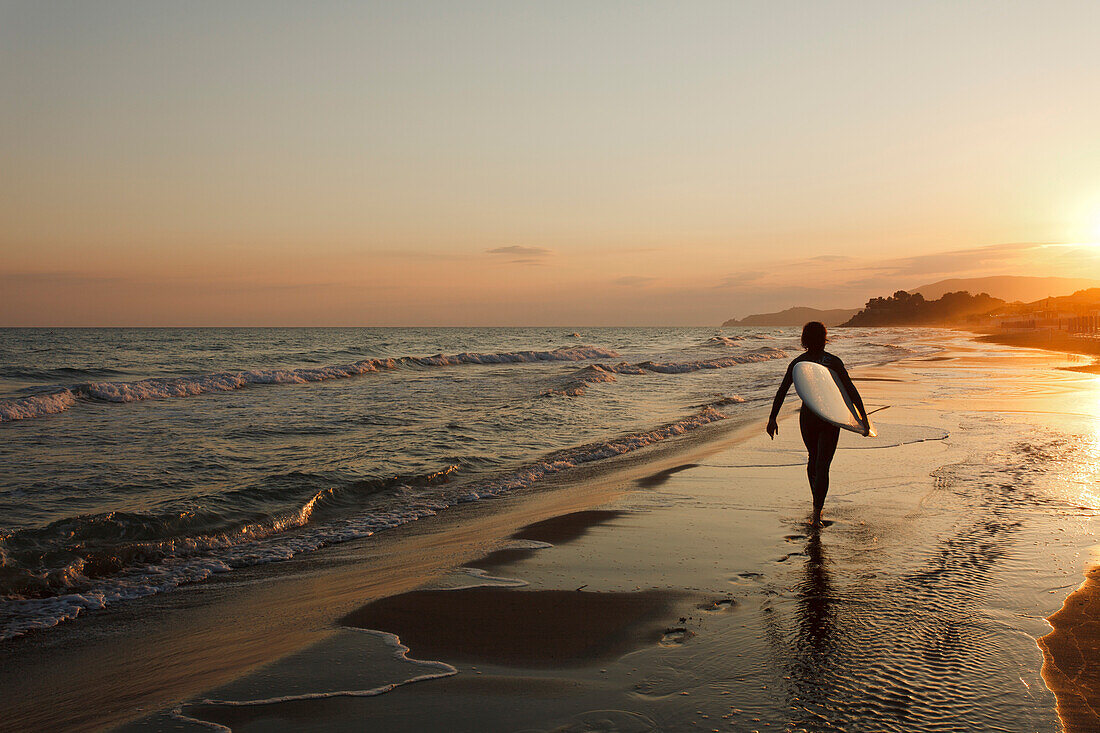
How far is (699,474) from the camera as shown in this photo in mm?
9047

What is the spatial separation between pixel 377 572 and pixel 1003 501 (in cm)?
605

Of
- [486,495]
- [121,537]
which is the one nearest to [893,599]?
[486,495]

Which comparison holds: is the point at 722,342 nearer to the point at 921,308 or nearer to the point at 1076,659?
the point at 1076,659

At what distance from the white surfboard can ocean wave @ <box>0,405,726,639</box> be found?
166 inches

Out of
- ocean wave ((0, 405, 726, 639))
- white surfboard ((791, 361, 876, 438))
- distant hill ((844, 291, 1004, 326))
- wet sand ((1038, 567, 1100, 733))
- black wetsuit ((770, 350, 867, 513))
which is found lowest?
ocean wave ((0, 405, 726, 639))

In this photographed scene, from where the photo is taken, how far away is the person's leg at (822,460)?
6.35 metres

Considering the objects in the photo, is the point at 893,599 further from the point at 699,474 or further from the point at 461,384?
the point at 461,384

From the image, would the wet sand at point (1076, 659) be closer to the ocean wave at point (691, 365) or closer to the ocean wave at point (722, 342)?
the ocean wave at point (691, 365)

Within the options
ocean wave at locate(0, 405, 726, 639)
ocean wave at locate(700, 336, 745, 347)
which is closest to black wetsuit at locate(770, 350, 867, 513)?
ocean wave at locate(0, 405, 726, 639)

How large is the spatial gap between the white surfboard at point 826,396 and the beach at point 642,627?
906 millimetres

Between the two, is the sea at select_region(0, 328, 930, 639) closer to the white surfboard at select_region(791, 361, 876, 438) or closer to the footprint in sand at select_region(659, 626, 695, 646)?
the footprint in sand at select_region(659, 626, 695, 646)

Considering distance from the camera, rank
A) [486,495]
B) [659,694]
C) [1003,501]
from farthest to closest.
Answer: [486,495] → [1003,501] → [659,694]

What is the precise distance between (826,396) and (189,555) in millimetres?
6352

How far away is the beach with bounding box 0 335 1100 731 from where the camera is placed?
3.17 m
